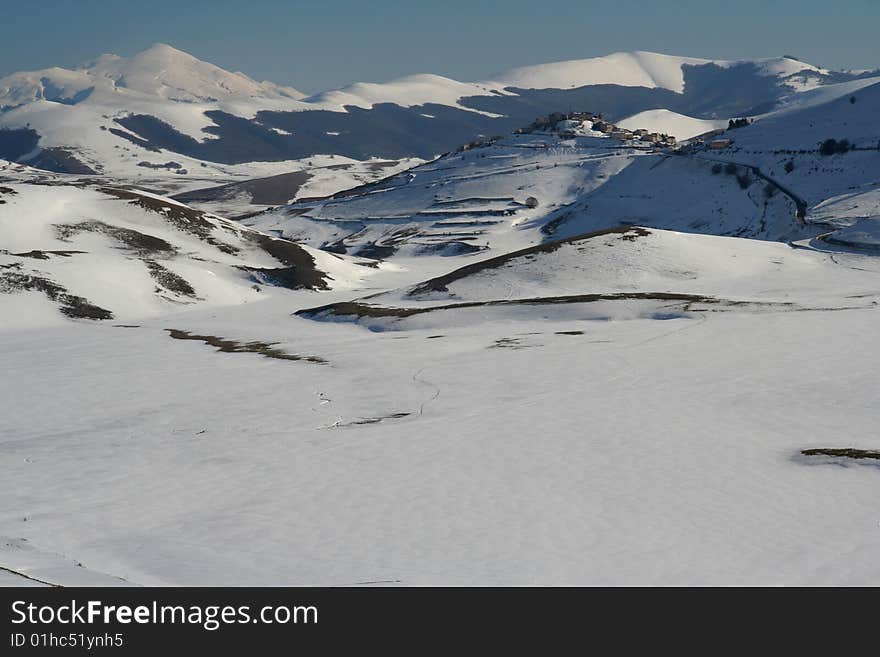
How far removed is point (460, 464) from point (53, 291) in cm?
6660

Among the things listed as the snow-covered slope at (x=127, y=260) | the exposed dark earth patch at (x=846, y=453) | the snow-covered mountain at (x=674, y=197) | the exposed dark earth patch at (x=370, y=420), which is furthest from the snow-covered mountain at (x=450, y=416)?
the snow-covered mountain at (x=674, y=197)

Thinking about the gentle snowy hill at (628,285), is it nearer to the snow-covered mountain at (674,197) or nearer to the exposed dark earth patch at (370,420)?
the exposed dark earth patch at (370,420)

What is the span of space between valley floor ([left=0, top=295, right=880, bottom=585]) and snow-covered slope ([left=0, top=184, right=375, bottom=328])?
3106 centimetres

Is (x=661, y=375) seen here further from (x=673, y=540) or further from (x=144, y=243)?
(x=144, y=243)

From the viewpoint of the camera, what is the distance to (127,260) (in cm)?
9875

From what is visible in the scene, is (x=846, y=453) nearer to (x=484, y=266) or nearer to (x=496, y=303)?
(x=496, y=303)

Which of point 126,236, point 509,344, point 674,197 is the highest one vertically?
point 674,197

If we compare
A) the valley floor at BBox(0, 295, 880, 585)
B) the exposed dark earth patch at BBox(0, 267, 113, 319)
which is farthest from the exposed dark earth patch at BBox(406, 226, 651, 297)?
the valley floor at BBox(0, 295, 880, 585)

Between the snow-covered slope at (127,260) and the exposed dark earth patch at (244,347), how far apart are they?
57.2 ft

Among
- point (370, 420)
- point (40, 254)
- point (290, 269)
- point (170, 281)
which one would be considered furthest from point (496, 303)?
point (40, 254)

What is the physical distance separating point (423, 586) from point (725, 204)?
14551 cm

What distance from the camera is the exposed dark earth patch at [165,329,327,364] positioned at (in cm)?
5594

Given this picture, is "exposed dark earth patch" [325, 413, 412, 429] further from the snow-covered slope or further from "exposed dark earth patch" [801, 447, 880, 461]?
the snow-covered slope

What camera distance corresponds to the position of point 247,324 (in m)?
77.3
